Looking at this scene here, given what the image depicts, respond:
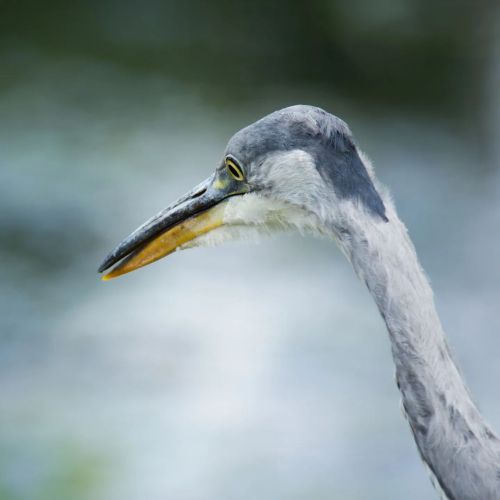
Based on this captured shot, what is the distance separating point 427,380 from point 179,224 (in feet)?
2.12

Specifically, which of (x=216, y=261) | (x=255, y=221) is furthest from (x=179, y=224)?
(x=216, y=261)

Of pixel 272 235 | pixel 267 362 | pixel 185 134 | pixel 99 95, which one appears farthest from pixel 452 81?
pixel 272 235

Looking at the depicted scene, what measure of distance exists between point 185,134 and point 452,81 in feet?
5.43

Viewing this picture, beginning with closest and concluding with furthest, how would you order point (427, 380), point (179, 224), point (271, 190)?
point (427, 380) → point (271, 190) → point (179, 224)

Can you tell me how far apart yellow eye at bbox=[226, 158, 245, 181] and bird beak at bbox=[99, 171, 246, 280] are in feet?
0.05

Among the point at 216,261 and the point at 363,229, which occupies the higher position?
the point at 216,261

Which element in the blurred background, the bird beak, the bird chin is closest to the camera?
the bird chin

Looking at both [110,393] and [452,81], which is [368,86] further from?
[110,393]

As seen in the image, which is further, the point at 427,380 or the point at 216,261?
the point at 216,261

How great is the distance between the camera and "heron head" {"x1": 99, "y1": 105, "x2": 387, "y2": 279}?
1560 millimetres

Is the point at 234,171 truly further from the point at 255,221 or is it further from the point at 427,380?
the point at 427,380

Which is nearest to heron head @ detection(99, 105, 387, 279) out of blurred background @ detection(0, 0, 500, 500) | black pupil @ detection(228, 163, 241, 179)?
black pupil @ detection(228, 163, 241, 179)

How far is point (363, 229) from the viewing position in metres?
1.50

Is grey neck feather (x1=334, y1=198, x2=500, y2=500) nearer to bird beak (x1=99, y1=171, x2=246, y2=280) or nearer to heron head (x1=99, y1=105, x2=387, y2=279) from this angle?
A: heron head (x1=99, y1=105, x2=387, y2=279)
